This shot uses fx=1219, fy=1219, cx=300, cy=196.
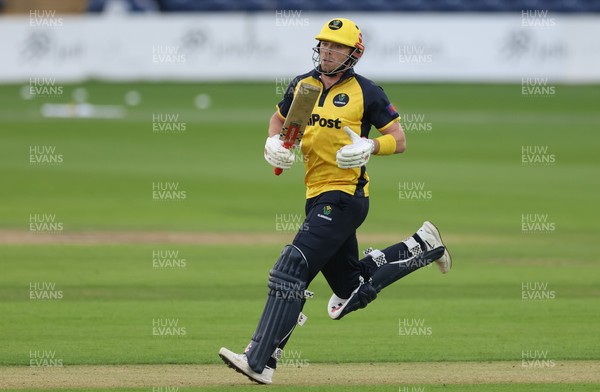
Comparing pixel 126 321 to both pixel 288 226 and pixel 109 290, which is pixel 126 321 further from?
pixel 288 226

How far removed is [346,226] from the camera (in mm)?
8562

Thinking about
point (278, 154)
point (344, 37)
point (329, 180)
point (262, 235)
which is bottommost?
point (262, 235)

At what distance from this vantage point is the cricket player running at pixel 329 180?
8312mm

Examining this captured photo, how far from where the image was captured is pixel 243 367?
8164mm

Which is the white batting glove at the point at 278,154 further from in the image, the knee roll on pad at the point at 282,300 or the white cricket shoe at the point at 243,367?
the white cricket shoe at the point at 243,367

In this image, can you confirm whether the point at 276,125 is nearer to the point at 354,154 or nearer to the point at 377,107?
the point at 377,107

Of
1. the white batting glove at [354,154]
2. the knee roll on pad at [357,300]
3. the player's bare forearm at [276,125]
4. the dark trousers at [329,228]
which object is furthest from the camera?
the knee roll on pad at [357,300]

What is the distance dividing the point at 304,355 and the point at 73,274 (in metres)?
4.38

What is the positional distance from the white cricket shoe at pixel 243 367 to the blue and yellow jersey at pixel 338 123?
1315mm

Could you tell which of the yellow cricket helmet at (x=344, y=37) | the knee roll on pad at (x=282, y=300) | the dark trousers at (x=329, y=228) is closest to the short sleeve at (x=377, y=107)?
the yellow cricket helmet at (x=344, y=37)

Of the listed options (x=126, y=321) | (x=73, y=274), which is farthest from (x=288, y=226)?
(x=126, y=321)

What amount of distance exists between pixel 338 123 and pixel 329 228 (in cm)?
75

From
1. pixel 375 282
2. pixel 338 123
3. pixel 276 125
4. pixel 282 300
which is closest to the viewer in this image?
pixel 282 300

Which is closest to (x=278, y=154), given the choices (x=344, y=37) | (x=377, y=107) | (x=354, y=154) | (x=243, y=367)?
(x=354, y=154)
